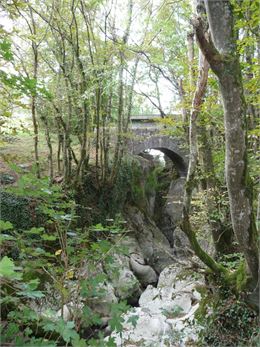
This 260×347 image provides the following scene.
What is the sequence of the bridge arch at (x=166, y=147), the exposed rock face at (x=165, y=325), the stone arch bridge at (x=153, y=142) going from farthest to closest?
the bridge arch at (x=166, y=147) → the stone arch bridge at (x=153, y=142) → the exposed rock face at (x=165, y=325)

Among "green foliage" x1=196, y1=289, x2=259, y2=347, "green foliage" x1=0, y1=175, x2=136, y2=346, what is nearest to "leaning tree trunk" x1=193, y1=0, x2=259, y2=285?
"green foliage" x1=196, y1=289, x2=259, y2=347

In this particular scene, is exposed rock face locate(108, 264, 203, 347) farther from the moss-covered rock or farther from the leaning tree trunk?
the moss-covered rock

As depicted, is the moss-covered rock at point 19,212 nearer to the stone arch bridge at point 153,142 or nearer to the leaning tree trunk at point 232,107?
the leaning tree trunk at point 232,107

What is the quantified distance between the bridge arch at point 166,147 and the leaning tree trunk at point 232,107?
6795mm

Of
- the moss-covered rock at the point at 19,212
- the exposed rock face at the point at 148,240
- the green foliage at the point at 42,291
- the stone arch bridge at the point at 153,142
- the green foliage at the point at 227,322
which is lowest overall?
the exposed rock face at the point at 148,240

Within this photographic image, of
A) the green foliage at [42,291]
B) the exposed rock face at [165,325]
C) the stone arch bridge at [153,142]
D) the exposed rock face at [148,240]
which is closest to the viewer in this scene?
the green foliage at [42,291]

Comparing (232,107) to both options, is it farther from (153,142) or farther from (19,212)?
(153,142)

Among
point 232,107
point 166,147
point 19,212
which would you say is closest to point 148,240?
point 166,147

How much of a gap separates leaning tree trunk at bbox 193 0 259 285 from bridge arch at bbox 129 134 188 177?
6.79 meters

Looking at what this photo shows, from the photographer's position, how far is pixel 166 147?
34.6 ft

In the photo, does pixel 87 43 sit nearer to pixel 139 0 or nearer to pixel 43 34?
pixel 43 34

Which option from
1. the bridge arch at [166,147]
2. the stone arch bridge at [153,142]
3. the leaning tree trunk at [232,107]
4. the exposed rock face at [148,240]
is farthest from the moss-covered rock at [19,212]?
the stone arch bridge at [153,142]

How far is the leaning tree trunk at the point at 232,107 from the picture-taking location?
7.44 ft

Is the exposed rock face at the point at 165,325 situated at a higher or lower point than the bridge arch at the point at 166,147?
lower
